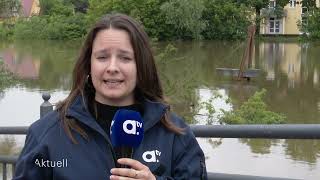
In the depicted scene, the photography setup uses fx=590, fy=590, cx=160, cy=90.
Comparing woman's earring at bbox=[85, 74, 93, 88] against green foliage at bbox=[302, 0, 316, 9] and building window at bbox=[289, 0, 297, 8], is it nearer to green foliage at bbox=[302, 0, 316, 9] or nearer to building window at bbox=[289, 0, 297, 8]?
green foliage at bbox=[302, 0, 316, 9]

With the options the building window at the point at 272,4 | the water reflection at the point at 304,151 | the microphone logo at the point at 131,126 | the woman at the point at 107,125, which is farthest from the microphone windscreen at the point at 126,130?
the building window at the point at 272,4

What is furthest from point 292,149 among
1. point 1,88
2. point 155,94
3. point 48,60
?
point 48,60

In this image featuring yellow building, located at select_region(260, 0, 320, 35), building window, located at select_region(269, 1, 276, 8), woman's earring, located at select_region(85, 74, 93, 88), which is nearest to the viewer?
woman's earring, located at select_region(85, 74, 93, 88)

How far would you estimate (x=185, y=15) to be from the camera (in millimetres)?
48562

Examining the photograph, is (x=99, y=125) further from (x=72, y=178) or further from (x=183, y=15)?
(x=183, y=15)

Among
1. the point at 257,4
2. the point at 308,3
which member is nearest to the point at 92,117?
the point at 308,3

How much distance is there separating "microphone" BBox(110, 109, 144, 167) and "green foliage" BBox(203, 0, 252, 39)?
167ft

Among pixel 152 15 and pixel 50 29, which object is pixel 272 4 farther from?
pixel 50 29

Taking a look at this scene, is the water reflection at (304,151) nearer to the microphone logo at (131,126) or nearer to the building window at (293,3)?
the microphone logo at (131,126)

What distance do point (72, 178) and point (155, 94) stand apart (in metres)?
A: 0.44

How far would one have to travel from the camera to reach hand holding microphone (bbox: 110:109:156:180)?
165 centimetres

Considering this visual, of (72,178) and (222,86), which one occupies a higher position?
(72,178)

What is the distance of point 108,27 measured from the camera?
2.04m

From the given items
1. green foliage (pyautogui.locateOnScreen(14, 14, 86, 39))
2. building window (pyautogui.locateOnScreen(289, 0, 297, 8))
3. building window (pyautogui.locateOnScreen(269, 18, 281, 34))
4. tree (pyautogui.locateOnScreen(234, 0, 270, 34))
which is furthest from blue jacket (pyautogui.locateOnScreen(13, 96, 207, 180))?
building window (pyautogui.locateOnScreen(289, 0, 297, 8))
